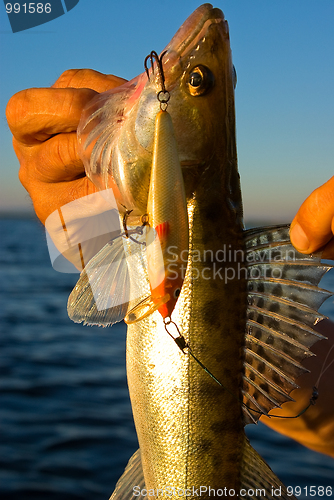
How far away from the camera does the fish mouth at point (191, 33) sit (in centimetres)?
178

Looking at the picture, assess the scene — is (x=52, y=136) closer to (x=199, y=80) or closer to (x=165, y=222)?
(x=199, y=80)

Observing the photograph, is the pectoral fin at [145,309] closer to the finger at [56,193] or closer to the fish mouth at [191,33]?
the fish mouth at [191,33]

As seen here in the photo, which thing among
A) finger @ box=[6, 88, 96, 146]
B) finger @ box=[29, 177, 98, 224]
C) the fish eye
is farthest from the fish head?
finger @ box=[29, 177, 98, 224]

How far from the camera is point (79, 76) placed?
3.02 metres

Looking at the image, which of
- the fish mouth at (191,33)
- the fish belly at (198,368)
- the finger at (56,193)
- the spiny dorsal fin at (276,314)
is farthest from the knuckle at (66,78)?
the spiny dorsal fin at (276,314)

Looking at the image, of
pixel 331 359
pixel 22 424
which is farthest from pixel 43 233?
pixel 22 424

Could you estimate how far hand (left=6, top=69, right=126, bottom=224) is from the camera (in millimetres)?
2416

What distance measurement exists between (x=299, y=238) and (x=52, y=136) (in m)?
1.56

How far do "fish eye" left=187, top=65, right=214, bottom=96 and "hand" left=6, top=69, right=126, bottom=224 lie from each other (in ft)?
2.43

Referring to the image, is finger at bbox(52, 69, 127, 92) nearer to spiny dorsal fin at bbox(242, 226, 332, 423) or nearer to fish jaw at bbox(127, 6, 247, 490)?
fish jaw at bbox(127, 6, 247, 490)

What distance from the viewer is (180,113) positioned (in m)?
1.81

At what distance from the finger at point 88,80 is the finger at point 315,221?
1712mm

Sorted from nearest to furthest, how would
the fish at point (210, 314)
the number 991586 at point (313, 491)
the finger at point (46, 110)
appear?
the fish at point (210, 314) < the finger at point (46, 110) < the number 991586 at point (313, 491)

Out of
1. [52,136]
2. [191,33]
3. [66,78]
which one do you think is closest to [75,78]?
[66,78]
